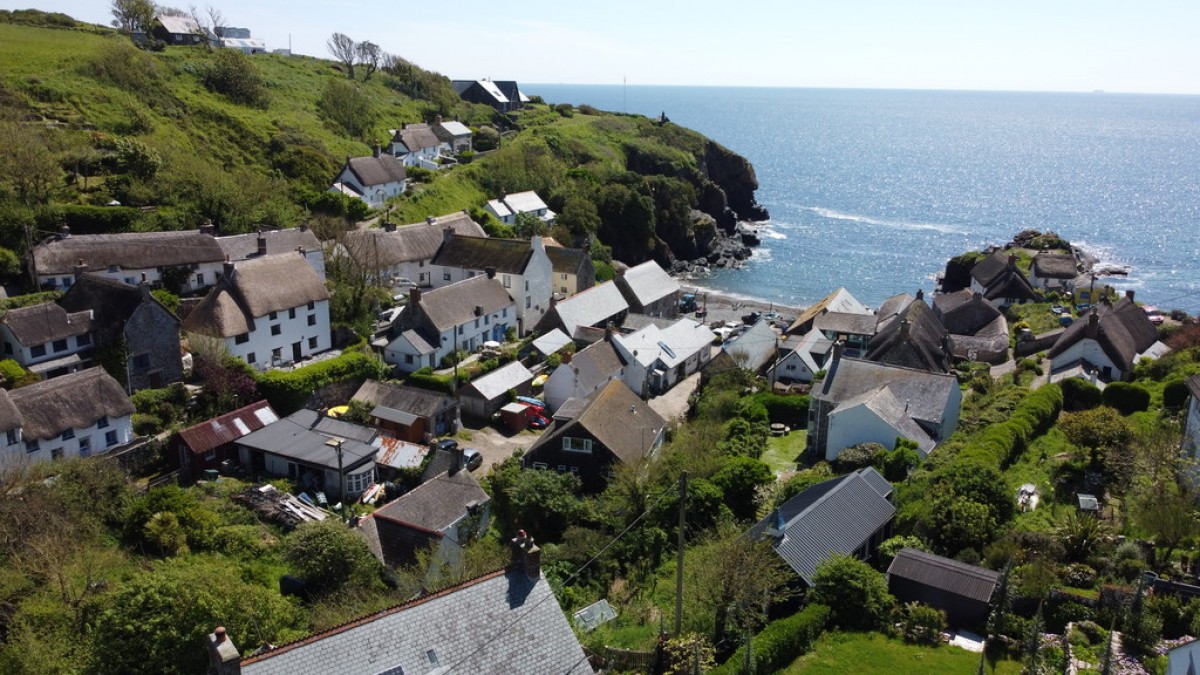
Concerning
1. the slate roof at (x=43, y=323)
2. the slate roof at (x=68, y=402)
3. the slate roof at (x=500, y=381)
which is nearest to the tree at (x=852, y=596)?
the slate roof at (x=500, y=381)

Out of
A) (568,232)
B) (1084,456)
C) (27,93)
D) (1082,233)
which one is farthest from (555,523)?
(1082,233)

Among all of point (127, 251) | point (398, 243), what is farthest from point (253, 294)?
point (398, 243)

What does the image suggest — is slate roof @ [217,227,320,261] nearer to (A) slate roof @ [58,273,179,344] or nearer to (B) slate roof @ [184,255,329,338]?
(B) slate roof @ [184,255,329,338]

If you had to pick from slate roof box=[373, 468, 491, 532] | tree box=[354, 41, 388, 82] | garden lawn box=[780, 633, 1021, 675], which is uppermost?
tree box=[354, 41, 388, 82]

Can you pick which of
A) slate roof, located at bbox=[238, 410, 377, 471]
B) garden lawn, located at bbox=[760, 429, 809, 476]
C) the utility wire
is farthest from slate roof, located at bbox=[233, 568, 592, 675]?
garden lawn, located at bbox=[760, 429, 809, 476]

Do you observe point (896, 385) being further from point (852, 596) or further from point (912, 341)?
point (852, 596)
